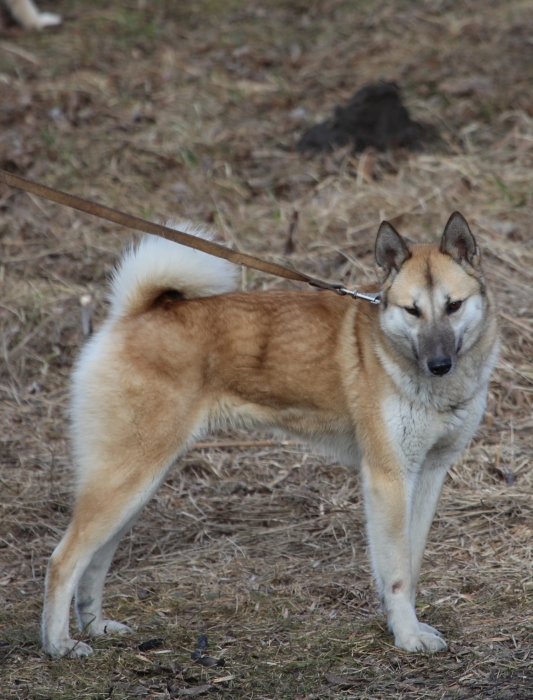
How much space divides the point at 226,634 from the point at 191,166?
566 cm

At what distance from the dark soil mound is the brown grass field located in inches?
8.2

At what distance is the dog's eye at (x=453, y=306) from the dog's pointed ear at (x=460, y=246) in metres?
0.22

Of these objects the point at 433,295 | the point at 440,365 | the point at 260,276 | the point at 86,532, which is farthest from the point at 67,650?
the point at 260,276

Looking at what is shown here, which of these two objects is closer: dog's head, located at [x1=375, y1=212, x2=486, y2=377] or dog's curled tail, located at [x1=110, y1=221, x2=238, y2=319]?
dog's head, located at [x1=375, y1=212, x2=486, y2=377]

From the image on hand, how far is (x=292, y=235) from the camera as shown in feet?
22.7

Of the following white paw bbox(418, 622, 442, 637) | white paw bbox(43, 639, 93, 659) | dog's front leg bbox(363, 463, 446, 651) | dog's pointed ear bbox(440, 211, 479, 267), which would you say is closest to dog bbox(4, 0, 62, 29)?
dog's pointed ear bbox(440, 211, 479, 267)

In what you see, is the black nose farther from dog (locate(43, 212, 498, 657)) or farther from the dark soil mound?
the dark soil mound

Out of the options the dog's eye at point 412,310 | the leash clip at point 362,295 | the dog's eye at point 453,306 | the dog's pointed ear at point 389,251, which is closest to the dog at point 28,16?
the leash clip at point 362,295

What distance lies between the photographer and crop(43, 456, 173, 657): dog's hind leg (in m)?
3.59

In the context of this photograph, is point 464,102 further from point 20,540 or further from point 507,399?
point 20,540

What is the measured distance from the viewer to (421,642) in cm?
353

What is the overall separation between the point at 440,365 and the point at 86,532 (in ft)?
5.56

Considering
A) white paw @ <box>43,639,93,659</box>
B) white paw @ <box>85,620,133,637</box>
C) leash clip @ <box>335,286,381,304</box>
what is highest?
leash clip @ <box>335,286,381,304</box>

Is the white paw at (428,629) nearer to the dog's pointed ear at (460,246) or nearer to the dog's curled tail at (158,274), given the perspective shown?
the dog's pointed ear at (460,246)
